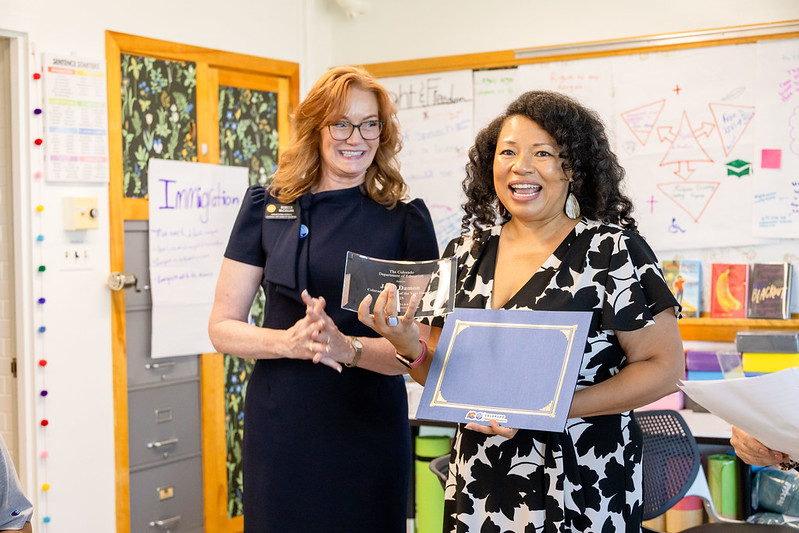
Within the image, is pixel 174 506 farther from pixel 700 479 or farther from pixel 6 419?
pixel 700 479

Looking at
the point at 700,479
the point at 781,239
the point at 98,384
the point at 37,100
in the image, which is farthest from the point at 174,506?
the point at 781,239

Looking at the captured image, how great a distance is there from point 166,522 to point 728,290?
2.68 metres

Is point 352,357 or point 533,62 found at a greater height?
point 533,62

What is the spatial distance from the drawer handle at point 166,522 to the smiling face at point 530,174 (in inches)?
107

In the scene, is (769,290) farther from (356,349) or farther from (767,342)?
(356,349)

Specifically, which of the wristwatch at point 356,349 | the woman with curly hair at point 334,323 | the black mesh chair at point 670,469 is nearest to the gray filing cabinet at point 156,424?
the woman with curly hair at point 334,323

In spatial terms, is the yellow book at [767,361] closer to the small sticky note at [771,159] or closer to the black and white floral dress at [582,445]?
the small sticky note at [771,159]

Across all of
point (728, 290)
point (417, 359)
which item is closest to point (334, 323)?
point (417, 359)

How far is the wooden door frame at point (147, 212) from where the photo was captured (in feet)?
11.4

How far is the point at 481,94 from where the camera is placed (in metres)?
4.16

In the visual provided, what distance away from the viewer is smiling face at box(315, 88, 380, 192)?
6.38ft

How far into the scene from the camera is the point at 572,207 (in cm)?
165

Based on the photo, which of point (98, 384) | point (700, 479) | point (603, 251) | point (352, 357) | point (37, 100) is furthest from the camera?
point (98, 384)

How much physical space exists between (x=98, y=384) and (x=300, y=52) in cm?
197
